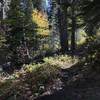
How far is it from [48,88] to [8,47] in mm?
16442

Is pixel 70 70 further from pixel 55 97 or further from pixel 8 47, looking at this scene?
pixel 8 47

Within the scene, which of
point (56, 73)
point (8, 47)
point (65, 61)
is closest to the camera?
point (56, 73)

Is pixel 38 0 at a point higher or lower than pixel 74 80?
higher

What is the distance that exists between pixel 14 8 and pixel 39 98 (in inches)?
848

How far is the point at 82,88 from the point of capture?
1155 cm

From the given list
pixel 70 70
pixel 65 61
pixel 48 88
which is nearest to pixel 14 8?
pixel 65 61

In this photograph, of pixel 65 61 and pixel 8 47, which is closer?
pixel 65 61

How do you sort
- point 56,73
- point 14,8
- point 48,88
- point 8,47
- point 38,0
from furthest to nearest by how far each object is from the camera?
point 38,0
point 14,8
point 8,47
point 56,73
point 48,88

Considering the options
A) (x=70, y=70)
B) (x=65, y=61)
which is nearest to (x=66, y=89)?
(x=70, y=70)

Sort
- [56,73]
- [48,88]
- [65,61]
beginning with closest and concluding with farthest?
[48,88]
[56,73]
[65,61]

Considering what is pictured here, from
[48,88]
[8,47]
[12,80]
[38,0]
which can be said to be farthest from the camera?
[38,0]

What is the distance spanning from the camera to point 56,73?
543 inches

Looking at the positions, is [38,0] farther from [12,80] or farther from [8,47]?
[12,80]

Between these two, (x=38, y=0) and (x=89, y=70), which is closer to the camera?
(x=89, y=70)
